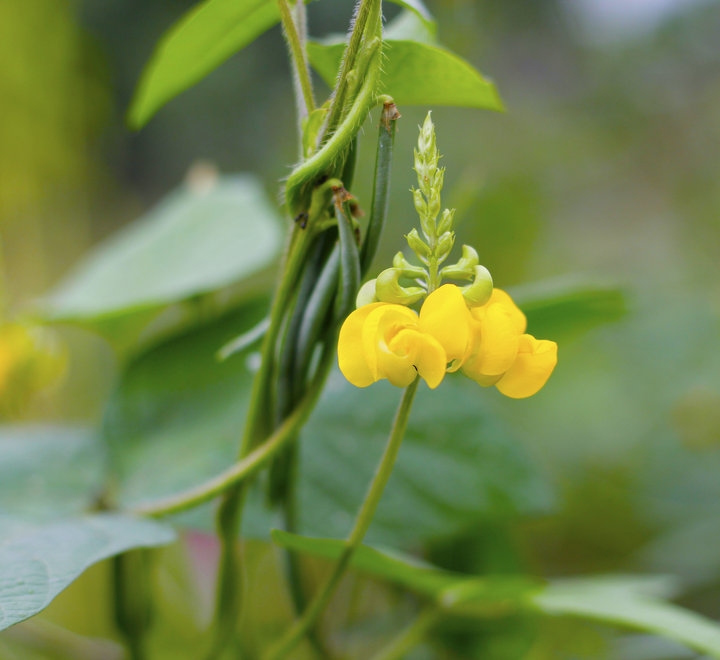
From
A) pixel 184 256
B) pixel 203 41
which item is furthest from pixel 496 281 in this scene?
pixel 203 41

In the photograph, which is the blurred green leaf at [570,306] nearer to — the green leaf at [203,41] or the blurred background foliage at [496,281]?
the blurred background foliage at [496,281]

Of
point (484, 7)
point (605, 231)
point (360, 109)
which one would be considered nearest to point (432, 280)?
point (360, 109)

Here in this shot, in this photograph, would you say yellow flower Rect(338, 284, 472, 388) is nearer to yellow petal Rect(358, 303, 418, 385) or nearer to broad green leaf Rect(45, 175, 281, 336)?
yellow petal Rect(358, 303, 418, 385)

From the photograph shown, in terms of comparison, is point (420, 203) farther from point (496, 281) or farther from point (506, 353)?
point (496, 281)

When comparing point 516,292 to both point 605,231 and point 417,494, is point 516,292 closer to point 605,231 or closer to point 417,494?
point 417,494

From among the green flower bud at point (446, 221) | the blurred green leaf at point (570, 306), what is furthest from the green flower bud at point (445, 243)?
the blurred green leaf at point (570, 306)
